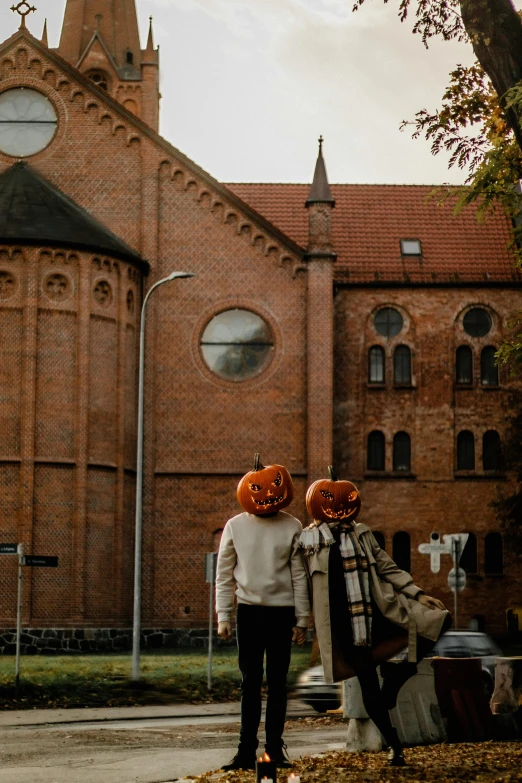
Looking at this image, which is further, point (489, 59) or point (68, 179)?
point (68, 179)

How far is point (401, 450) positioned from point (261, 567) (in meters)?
32.6

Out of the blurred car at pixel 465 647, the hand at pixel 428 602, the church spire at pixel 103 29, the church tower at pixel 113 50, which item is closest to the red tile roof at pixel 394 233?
the church tower at pixel 113 50

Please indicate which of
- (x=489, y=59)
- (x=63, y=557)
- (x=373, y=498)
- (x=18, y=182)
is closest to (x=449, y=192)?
(x=489, y=59)

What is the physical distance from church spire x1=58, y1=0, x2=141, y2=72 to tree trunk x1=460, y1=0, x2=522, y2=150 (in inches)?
1761

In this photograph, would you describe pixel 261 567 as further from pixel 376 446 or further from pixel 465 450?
pixel 465 450

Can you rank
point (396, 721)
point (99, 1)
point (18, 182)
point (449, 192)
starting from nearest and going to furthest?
point (396, 721) → point (449, 192) → point (18, 182) → point (99, 1)

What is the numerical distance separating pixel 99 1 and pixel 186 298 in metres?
21.8

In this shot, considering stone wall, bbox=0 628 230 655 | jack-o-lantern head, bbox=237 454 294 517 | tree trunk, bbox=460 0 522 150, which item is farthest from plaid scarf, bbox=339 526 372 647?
stone wall, bbox=0 628 230 655

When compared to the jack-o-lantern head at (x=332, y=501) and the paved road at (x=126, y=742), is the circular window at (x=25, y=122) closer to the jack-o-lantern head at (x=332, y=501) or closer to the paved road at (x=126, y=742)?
the paved road at (x=126, y=742)

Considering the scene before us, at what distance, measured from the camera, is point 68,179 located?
37656 mm

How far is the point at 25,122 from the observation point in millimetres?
37812

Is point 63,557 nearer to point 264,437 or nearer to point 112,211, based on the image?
point 264,437

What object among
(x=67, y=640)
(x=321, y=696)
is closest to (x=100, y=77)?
(x=67, y=640)

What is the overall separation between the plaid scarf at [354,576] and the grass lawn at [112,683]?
36.7ft
